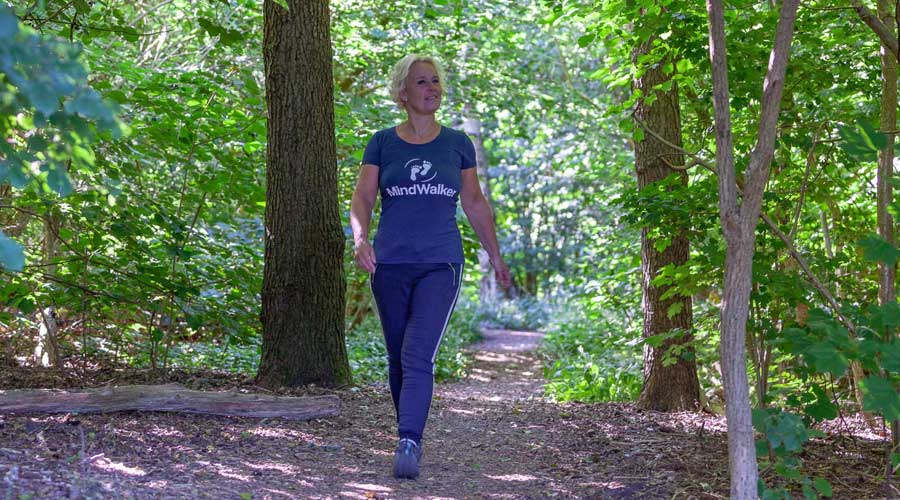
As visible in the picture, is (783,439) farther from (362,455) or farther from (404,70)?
(404,70)

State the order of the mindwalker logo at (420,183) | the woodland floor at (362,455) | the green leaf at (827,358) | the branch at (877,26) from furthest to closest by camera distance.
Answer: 1. the mindwalker logo at (420,183)
2. the branch at (877,26)
3. the woodland floor at (362,455)
4. the green leaf at (827,358)

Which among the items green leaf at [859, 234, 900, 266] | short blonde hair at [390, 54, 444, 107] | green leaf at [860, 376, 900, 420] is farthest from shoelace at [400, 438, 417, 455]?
green leaf at [859, 234, 900, 266]

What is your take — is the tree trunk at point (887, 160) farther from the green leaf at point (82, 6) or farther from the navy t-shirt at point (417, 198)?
the green leaf at point (82, 6)

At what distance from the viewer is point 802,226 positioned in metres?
6.44

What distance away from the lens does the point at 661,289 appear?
6.17 m

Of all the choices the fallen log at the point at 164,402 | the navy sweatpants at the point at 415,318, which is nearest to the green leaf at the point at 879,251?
the navy sweatpants at the point at 415,318

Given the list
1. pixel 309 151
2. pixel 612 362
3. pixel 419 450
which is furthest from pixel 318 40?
pixel 612 362

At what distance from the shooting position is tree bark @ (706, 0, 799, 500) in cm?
306

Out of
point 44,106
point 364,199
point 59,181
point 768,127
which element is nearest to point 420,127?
point 364,199

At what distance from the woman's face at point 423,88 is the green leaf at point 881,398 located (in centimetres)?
240

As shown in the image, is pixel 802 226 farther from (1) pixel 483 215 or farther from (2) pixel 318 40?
(2) pixel 318 40

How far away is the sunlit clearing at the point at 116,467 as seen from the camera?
3586 millimetres

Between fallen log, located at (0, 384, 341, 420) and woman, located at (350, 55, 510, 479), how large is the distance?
87 centimetres

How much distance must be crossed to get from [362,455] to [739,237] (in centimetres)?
245
